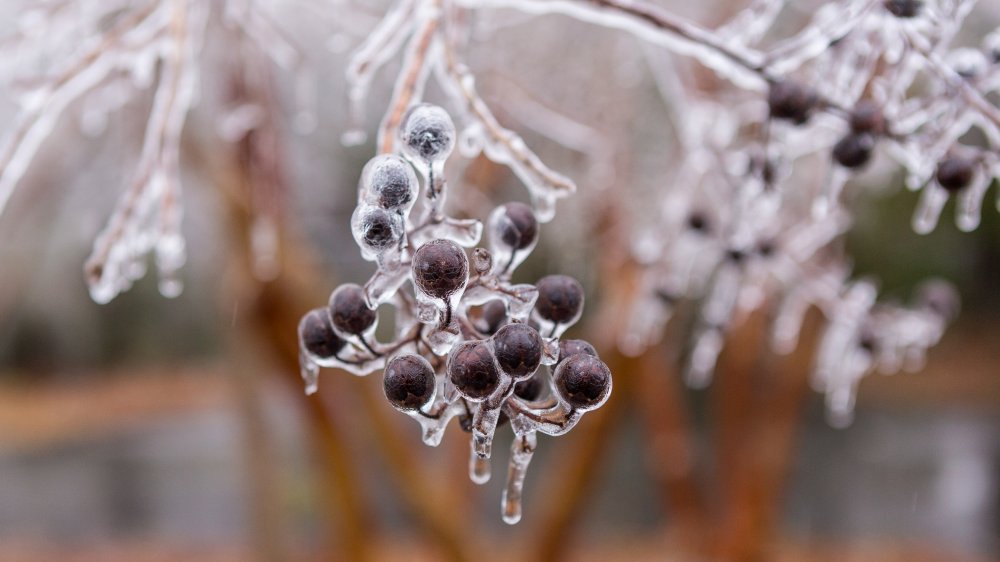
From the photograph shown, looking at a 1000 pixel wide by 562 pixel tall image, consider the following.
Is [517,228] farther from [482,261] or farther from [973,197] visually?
[973,197]

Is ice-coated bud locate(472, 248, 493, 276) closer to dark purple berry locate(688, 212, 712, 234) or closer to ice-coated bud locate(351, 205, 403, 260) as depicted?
ice-coated bud locate(351, 205, 403, 260)

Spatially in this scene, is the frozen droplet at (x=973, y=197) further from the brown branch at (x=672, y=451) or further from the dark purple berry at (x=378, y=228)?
the brown branch at (x=672, y=451)

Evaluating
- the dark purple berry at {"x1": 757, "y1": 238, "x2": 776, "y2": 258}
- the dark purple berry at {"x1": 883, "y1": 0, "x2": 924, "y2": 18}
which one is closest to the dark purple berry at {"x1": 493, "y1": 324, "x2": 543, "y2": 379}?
the dark purple berry at {"x1": 883, "y1": 0, "x2": 924, "y2": 18}

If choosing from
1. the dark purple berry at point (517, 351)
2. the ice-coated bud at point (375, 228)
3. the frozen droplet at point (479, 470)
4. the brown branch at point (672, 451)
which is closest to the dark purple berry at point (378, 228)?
the ice-coated bud at point (375, 228)

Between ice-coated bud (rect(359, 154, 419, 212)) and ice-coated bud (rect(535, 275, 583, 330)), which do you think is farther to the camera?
ice-coated bud (rect(535, 275, 583, 330))

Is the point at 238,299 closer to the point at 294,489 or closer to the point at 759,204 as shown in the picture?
the point at 759,204
